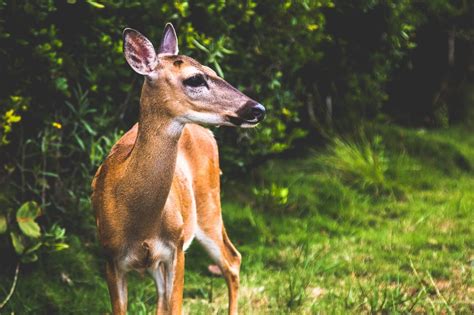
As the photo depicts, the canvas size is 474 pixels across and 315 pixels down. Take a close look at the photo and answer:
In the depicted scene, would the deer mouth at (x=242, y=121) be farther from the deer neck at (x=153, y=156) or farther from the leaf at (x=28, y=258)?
the leaf at (x=28, y=258)

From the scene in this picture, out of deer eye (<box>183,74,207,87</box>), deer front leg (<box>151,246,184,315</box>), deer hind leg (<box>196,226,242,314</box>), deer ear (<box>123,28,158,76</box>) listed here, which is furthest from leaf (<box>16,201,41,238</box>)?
deer eye (<box>183,74,207,87</box>)

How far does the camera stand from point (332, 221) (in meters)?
7.07

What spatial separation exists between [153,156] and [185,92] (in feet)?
1.08

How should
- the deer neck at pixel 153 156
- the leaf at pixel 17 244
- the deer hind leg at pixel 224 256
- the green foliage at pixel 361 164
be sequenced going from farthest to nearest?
the green foliage at pixel 361 164, the leaf at pixel 17 244, the deer hind leg at pixel 224 256, the deer neck at pixel 153 156

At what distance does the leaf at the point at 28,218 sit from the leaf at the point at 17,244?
111mm

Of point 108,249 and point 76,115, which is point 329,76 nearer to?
point 76,115

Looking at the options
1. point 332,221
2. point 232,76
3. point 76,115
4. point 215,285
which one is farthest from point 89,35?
point 332,221

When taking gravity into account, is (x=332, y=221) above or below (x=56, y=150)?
below

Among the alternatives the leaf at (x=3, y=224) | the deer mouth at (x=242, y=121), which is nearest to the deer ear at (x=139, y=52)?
the deer mouth at (x=242, y=121)

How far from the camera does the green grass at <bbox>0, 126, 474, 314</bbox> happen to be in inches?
222

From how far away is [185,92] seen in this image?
13.3 feet

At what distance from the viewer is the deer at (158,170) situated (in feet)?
13.2

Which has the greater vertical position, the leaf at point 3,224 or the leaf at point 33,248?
the leaf at point 3,224

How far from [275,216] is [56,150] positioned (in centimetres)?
190
